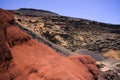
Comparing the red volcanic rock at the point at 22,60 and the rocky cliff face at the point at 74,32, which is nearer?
the red volcanic rock at the point at 22,60

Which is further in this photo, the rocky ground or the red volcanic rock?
the rocky ground

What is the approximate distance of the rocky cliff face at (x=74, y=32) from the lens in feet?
149

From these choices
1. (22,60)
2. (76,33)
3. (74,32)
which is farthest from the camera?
(76,33)

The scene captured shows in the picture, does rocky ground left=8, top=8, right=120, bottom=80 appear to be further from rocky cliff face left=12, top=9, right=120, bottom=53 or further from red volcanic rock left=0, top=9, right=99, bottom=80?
red volcanic rock left=0, top=9, right=99, bottom=80

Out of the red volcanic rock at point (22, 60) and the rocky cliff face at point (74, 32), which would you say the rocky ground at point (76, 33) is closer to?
the rocky cliff face at point (74, 32)

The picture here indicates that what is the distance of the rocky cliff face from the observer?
45.4 meters

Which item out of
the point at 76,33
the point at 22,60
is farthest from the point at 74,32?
the point at 22,60

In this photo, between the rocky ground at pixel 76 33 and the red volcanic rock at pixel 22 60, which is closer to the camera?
the red volcanic rock at pixel 22 60

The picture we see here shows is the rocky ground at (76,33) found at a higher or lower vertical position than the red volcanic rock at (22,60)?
lower

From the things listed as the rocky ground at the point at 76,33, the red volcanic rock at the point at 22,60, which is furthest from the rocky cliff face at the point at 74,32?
the red volcanic rock at the point at 22,60

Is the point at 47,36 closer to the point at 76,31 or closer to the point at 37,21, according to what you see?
the point at 37,21

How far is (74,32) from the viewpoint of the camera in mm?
51812

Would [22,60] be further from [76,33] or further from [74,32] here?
[76,33]

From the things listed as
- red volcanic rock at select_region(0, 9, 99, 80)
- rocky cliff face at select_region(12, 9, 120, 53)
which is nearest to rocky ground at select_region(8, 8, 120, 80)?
rocky cliff face at select_region(12, 9, 120, 53)
